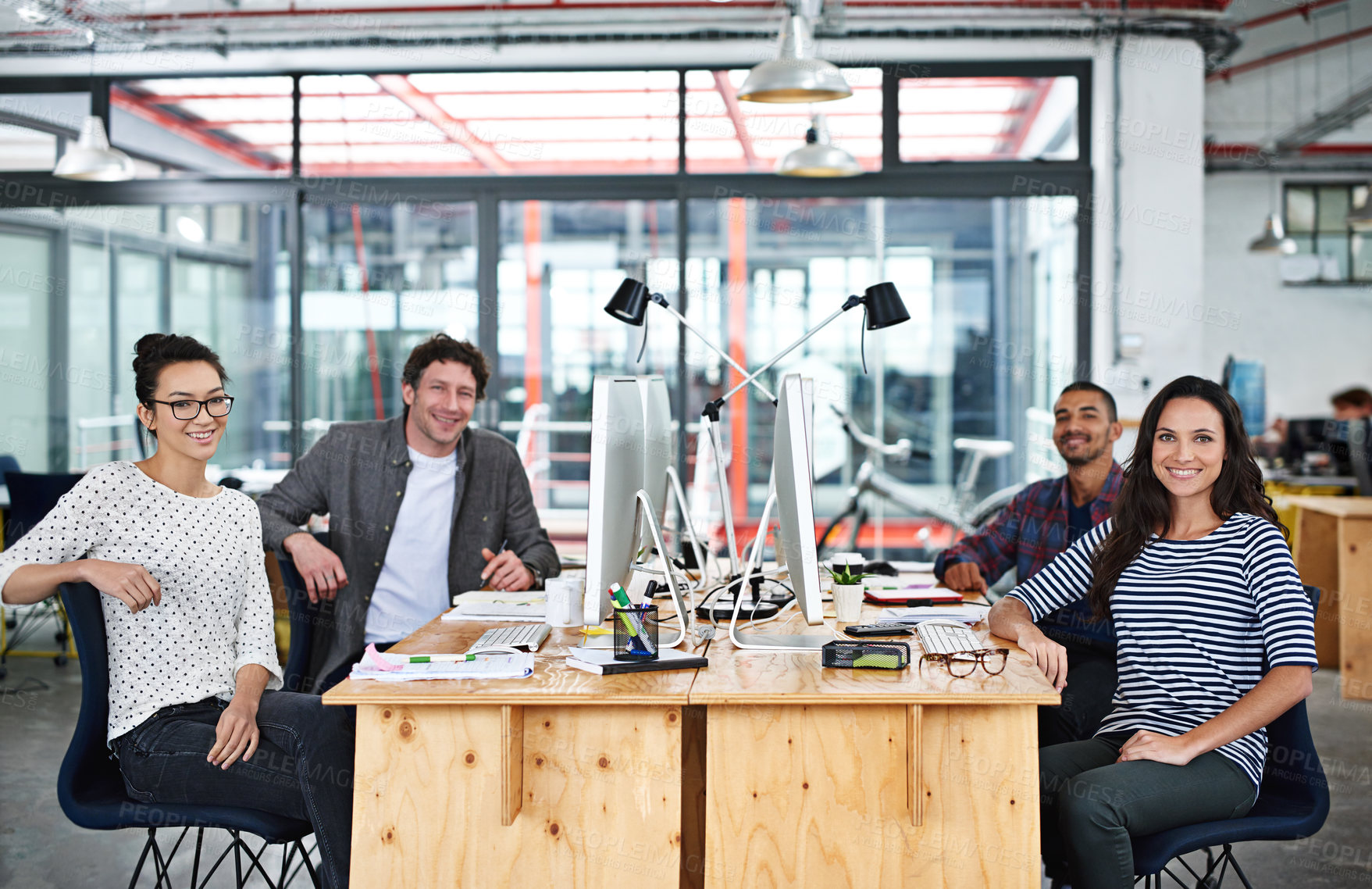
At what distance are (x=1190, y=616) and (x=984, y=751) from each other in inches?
20.5

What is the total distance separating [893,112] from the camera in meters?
5.84

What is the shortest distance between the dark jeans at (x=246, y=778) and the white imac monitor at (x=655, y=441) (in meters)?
0.82

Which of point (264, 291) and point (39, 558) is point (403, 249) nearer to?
point (264, 291)

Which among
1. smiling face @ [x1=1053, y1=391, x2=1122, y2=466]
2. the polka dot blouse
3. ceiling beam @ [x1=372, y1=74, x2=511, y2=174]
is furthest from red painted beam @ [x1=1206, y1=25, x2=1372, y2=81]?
the polka dot blouse

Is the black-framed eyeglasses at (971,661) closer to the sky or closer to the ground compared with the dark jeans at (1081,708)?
closer to the sky

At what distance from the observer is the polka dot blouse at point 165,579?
208 cm

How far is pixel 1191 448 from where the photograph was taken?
2195 mm

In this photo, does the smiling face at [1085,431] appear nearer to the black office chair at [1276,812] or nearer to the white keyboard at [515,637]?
the black office chair at [1276,812]

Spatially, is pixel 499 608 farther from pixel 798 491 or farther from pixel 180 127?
pixel 180 127

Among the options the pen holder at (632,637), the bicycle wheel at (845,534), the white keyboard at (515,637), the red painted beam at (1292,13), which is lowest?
the bicycle wheel at (845,534)

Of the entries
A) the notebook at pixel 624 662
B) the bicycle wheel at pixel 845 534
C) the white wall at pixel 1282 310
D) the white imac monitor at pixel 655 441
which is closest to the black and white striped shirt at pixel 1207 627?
the notebook at pixel 624 662

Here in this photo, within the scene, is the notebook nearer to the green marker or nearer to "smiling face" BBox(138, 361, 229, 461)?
the green marker

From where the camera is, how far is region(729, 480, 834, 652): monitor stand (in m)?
2.25

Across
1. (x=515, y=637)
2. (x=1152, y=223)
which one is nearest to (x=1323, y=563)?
(x=1152, y=223)
